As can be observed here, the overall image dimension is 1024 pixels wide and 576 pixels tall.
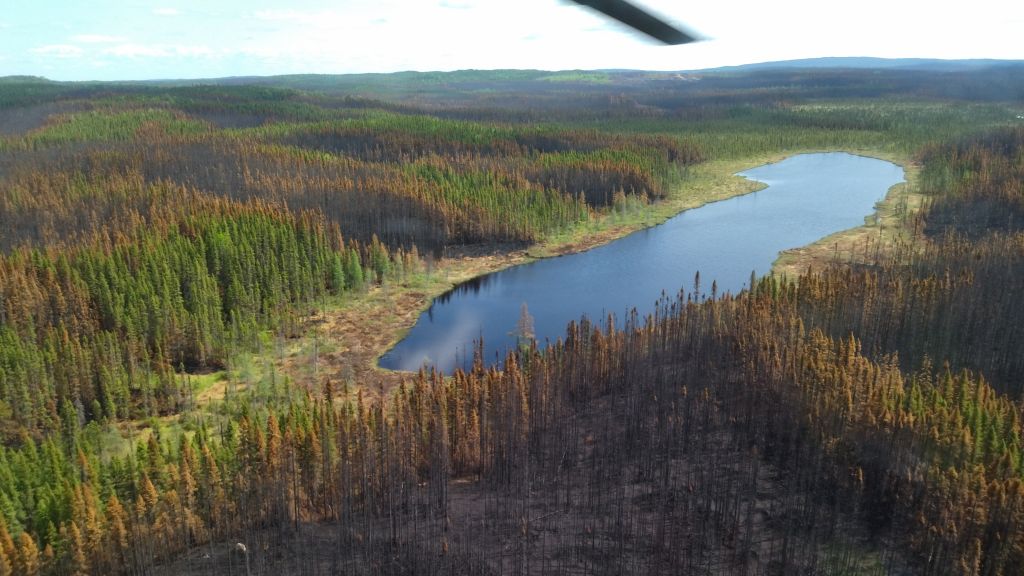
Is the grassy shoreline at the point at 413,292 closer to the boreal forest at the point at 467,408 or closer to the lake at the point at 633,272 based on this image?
the boreal forest at the point at 467,408

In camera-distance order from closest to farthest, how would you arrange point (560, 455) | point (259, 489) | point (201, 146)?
point (259, 489)
point (560, 455)
point (201, 146)

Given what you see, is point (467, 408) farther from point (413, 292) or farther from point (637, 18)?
point (413, 292)

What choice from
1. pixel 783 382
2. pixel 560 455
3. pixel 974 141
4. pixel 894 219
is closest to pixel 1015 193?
pixel 894 219

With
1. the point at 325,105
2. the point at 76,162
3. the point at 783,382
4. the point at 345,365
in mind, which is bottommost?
the point at 345,365

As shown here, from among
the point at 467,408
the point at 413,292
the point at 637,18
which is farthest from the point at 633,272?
the point at 637,18

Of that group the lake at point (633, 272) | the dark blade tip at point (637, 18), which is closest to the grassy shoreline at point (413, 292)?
the lake at point (633, 272)

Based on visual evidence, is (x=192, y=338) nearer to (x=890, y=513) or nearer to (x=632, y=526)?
(x=632, y=526)

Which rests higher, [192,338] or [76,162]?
[76,162]
